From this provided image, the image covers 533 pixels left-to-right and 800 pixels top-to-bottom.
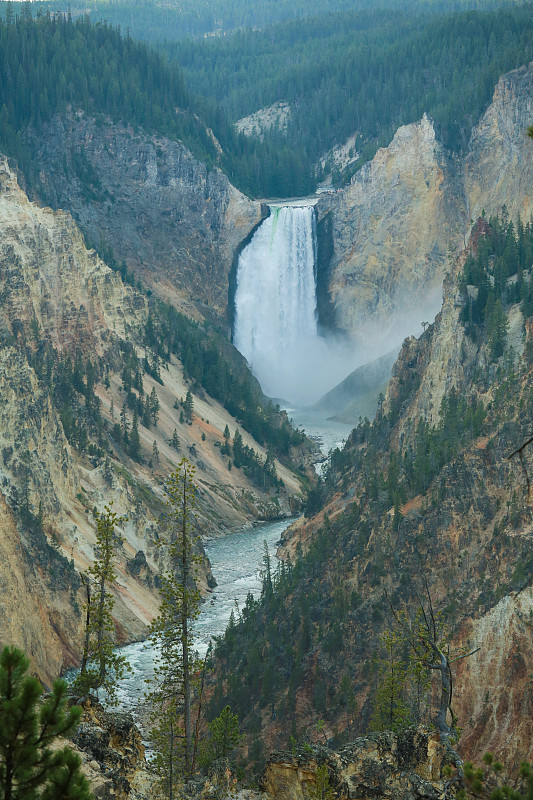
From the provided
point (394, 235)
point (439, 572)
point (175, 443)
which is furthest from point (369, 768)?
point (394, 235)

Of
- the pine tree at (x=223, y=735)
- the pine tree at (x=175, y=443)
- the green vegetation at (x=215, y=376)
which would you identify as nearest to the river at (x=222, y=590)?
the pine tree at (x=223, y=735)

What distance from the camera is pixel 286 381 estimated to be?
174375 millimetres

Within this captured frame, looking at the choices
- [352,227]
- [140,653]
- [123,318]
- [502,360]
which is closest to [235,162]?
[352,227]

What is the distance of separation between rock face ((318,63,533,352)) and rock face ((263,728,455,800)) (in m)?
128

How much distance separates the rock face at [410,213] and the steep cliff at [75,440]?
36771 millimetres

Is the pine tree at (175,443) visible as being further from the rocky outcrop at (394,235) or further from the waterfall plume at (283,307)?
the waterfall plume at (283,307)

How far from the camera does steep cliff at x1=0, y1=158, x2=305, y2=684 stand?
2623 inches

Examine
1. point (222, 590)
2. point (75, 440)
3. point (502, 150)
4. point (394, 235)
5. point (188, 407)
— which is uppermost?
point (502, 150)

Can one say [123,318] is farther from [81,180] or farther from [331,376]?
[331,376]

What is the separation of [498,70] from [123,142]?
4753 centimetres

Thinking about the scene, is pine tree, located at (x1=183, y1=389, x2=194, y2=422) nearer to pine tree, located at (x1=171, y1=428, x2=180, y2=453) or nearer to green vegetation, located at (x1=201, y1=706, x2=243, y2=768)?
pine tree, located at (x1=171, y1=428, x2=180, y2=453)

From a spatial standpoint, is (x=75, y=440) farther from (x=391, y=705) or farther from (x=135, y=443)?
(x=391, y=705)

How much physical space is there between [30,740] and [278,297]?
15856 centimetres

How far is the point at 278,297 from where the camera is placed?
582ft
